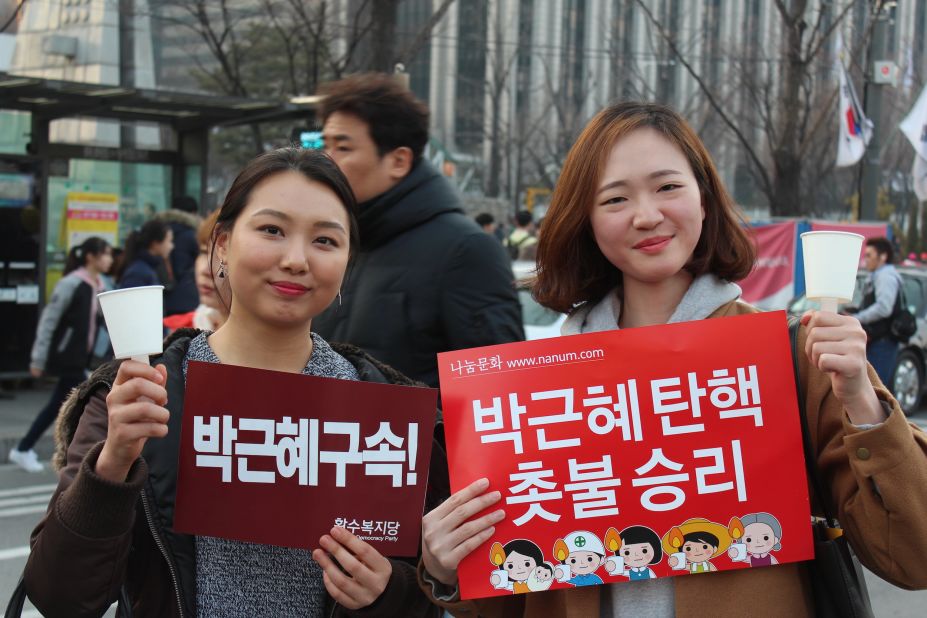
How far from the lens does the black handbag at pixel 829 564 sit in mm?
1911

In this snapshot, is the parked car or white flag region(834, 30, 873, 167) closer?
the parked car

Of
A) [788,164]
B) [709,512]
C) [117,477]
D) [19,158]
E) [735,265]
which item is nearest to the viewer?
[117,477]

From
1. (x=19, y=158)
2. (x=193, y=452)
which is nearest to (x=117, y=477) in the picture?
(x=193, y=452)

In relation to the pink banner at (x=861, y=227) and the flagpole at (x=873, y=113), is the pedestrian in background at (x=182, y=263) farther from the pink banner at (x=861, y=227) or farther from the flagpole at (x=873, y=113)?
the flagpole at (x=873, y=113)

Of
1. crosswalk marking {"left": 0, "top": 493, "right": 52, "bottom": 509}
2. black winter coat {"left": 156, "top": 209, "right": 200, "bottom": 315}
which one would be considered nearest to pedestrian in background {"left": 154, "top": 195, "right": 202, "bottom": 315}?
black winter coat {"left": 156, "top": 209, "right": 200, "bottom": 315}

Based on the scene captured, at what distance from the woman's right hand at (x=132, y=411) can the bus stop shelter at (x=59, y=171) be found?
9.45 m

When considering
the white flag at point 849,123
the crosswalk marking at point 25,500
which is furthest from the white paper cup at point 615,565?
the white flag at point 849,123

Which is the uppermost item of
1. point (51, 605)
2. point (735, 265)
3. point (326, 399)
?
point (735, 265)

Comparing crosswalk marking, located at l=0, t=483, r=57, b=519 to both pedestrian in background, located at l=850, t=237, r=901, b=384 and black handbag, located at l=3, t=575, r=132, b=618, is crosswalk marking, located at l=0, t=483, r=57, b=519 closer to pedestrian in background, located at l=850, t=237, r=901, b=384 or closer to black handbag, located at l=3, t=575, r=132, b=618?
black handbag, located at l=3, t=575, r=132, b=618

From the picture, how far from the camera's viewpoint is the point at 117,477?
1.89m

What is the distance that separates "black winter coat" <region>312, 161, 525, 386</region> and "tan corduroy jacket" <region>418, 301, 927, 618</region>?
139 cm

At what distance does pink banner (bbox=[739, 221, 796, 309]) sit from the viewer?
46.9ft

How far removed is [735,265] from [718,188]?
0.55 ft

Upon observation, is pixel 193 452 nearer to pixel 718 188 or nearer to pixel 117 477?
pixel 117 477
